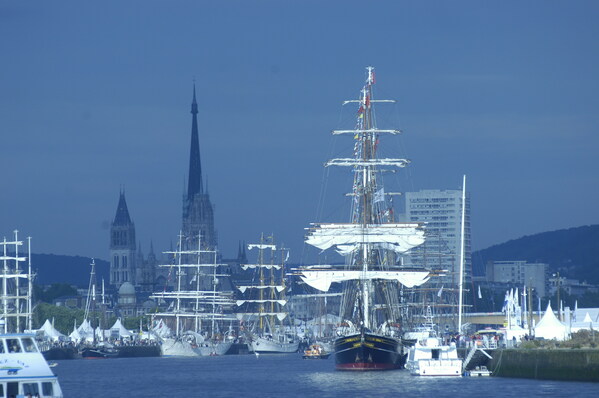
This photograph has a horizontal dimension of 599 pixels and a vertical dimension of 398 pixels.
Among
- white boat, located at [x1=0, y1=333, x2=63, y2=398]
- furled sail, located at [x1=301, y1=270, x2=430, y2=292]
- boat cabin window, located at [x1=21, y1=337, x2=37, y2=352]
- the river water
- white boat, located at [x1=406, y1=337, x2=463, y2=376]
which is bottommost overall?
the river water

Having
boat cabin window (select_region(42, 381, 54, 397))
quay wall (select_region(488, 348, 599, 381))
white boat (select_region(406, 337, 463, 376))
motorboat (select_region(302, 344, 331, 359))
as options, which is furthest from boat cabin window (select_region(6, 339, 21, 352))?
motorboat (select_region(302, 344, 331, 359))

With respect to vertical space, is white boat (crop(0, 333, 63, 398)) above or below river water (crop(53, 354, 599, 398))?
above

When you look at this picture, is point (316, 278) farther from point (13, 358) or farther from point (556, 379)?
point (13, 358)

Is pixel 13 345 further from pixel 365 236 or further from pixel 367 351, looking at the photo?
pixel 365 236

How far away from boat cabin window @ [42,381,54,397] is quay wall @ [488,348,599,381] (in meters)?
32.0

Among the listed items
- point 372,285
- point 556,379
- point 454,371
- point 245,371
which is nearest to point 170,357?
point 245,371

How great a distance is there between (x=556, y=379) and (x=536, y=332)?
3063 cm

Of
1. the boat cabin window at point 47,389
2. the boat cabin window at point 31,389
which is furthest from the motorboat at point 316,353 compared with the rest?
the boat cabin window at point 31,389

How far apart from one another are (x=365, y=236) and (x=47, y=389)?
188 ft

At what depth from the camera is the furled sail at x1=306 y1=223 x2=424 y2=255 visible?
111 m

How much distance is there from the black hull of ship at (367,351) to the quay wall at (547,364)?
9163 mm

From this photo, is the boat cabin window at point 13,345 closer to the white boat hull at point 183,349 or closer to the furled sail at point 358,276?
the furled sail at point 358,276

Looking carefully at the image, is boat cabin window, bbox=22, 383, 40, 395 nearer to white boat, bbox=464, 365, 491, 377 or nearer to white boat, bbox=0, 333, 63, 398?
white boat, bbox=0, 333, 63, 398

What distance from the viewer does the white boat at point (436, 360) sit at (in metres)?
91.0
